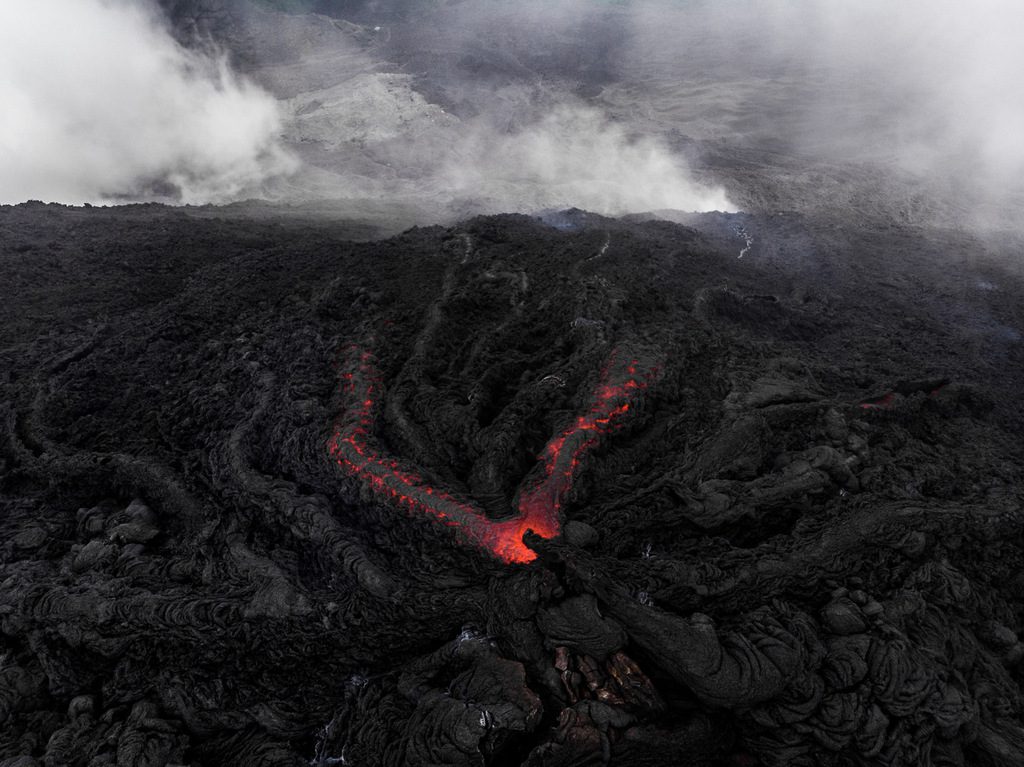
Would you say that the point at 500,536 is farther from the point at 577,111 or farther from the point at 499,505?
the point at 577,111

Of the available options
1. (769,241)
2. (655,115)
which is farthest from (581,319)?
(655,115)

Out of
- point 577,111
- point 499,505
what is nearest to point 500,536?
point 499,505

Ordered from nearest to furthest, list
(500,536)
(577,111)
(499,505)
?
(500,536), (499,505), (577,111)

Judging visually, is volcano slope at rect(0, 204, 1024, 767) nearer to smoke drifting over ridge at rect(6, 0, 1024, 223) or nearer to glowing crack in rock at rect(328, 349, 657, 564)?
glowing crack in rock at rect(328, 349, 657, 564)

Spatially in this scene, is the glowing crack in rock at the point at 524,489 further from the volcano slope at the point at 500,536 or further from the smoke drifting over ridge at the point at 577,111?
the smoke drifting over ridge at the point at 577,111

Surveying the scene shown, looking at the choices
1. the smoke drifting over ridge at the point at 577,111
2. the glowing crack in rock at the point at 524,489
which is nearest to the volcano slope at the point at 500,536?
the glowing crack in rock at the point at 524,489

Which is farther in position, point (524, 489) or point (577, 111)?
point (577, 111)
